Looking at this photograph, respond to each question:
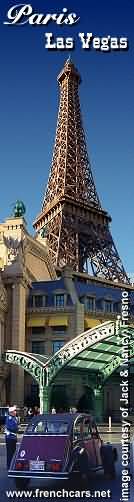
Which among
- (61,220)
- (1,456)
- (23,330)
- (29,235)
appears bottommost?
(1,456)

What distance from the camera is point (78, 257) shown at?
83.8 meters

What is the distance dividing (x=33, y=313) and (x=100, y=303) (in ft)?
21.3

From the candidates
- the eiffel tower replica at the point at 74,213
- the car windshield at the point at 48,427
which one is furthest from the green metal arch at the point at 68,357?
the eiffel tower replica at the point at 74,213

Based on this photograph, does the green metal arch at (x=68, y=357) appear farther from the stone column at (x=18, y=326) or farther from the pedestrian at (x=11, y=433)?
the pedestrian at (x=11, y=433)

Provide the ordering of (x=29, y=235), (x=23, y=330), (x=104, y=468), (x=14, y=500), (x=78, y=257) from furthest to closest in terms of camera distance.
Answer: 1. (x=78, y=257)
2. (x=29, y=235)
3. (x=23, y=330)
4. (x=104, y=468)
5. (x=14, y=500)

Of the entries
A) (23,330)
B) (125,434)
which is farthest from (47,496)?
(23,330)

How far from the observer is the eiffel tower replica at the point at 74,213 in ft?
275

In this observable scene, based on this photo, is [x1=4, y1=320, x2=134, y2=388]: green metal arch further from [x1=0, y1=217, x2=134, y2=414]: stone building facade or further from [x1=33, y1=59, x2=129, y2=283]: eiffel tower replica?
[x1=33, y1=59, x2=129, y2=283]: eiffel tower replica

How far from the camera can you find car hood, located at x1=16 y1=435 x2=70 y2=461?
39.2 ft

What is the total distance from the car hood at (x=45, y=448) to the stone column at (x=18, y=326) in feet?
129

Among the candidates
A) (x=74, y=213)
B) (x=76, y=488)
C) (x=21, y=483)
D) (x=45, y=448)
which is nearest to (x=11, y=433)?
(x=21, y=483)

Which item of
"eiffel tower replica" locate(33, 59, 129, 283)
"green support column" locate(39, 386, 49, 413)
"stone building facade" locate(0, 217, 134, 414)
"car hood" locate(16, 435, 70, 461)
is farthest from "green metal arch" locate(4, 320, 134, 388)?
"eiffel tower replica" locate(33, 59, 129, 283)

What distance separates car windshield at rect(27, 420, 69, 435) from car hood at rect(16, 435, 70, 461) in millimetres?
244

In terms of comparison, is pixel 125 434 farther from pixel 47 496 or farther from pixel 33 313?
pixel 33 313
